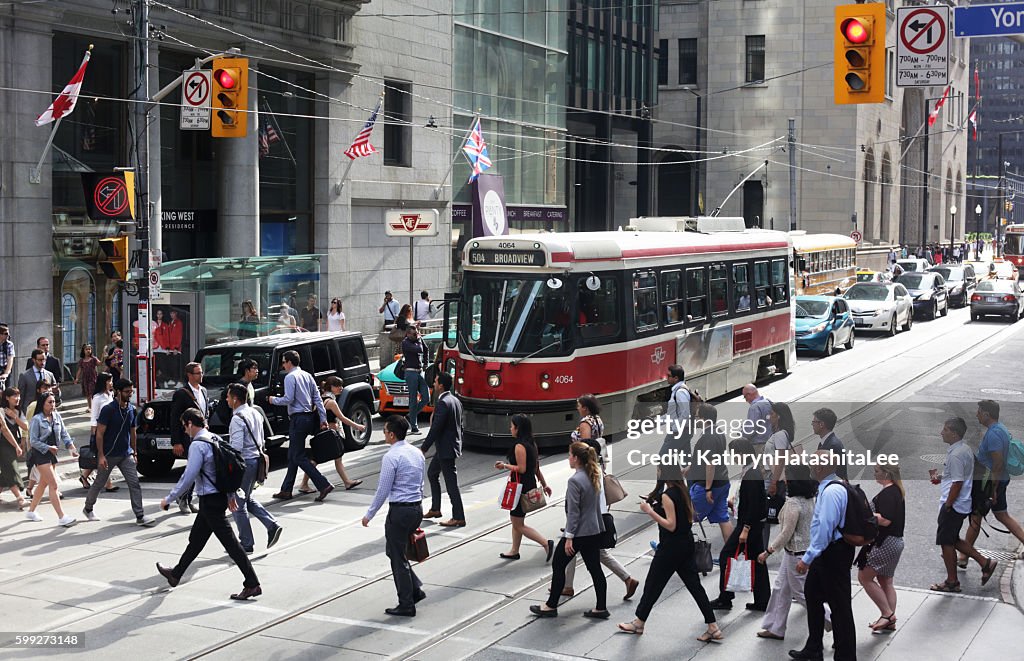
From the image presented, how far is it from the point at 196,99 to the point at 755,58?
5082cm

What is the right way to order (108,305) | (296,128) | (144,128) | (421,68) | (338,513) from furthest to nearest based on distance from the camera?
(421,68) < (296,128) < (108,305) < (144,128) < (338,513)

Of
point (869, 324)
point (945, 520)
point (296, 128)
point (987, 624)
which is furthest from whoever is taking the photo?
point (869, 324)

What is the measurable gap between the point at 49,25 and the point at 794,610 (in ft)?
57.5

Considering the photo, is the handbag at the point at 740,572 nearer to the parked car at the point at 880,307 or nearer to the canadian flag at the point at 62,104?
the canadian flag at the point at 62,104

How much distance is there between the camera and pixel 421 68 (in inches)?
1341

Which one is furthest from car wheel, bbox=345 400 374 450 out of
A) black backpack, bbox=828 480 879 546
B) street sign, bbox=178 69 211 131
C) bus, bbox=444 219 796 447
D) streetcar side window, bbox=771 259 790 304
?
black backpack, bbox=828 480 879 546

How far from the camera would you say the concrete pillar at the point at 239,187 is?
27.7 metres

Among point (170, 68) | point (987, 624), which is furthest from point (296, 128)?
point (987, 624)

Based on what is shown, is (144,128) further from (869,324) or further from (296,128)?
(869,324)

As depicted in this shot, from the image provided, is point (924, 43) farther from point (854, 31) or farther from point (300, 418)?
point (300, 418)

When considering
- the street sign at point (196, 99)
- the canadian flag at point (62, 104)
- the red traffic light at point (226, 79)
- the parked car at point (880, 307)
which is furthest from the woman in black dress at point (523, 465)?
the parked car at point (880, 307)

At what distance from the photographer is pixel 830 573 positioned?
9242mm

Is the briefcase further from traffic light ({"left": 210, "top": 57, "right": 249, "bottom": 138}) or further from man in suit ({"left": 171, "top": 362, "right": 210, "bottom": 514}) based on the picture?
traffic light ({"left": 210, "top": 57, "right": 249, "bottom": 138})

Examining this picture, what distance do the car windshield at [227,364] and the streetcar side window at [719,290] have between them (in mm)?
8435
